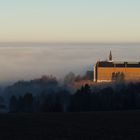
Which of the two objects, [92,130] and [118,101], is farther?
[118,101]

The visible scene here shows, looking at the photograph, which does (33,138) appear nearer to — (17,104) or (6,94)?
(17,104)

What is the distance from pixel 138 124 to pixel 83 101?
4470cm

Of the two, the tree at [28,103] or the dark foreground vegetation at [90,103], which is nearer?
the dark foreground vegetation at [90,103]

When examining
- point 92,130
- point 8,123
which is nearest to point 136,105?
point 8,123

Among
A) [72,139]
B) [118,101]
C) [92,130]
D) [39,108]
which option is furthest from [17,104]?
[72,139]

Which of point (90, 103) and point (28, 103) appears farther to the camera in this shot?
point (28, 103)

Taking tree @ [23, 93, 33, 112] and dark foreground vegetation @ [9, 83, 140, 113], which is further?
tree @ [23, 93, 33, 112]

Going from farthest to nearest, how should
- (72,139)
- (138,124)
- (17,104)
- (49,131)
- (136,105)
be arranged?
(17,104) < (136,105) < (138,124) < (49,131) < (72,139)

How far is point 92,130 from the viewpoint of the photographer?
137 ft

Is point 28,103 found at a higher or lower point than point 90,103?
lower

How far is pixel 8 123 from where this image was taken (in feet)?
162

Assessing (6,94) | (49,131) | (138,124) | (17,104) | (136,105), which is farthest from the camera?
(6,94)

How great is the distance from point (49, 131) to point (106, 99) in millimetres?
54835

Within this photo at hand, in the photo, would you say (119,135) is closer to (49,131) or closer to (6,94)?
(49,131)
